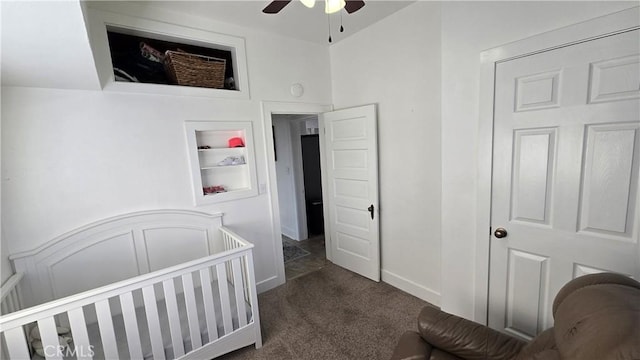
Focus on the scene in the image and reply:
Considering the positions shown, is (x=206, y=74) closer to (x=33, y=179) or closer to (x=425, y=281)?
(x=33, y=179)

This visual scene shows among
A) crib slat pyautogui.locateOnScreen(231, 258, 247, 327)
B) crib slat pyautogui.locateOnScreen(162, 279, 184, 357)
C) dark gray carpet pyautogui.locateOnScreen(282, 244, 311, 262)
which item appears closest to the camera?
crib slat pyautogui.locateOnScreen(162, 279, 184, 357)

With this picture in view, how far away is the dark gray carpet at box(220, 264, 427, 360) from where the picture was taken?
199 cm

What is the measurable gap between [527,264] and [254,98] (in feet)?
8.61

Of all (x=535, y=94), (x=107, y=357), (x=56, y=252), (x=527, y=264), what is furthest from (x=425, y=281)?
(x=56, y=252)

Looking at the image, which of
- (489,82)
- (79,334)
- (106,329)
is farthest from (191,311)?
(489,82)

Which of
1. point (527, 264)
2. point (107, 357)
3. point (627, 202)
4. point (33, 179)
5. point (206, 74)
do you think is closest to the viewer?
point (627, 202)

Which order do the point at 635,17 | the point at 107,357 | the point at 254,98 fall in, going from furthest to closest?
the point at 254,98 < the point at 107,357 < the point at 635,17

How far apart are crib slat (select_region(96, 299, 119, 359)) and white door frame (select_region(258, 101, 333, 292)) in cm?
144

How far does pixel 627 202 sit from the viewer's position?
1323 mm

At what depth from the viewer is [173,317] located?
5.55 ft

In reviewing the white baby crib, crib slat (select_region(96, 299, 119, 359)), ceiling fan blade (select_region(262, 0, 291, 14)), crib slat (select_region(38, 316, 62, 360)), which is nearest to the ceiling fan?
ceiling fan blade (select_region(262, 0, 291, 14))

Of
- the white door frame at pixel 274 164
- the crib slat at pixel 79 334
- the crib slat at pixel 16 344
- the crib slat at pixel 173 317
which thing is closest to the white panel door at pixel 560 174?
the white door frame at pixel 274 164

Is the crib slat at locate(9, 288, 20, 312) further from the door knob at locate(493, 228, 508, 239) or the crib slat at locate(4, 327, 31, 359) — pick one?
the door knob at locate(493, 228, 508, 239)

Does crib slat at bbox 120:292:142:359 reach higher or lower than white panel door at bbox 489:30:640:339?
lower
